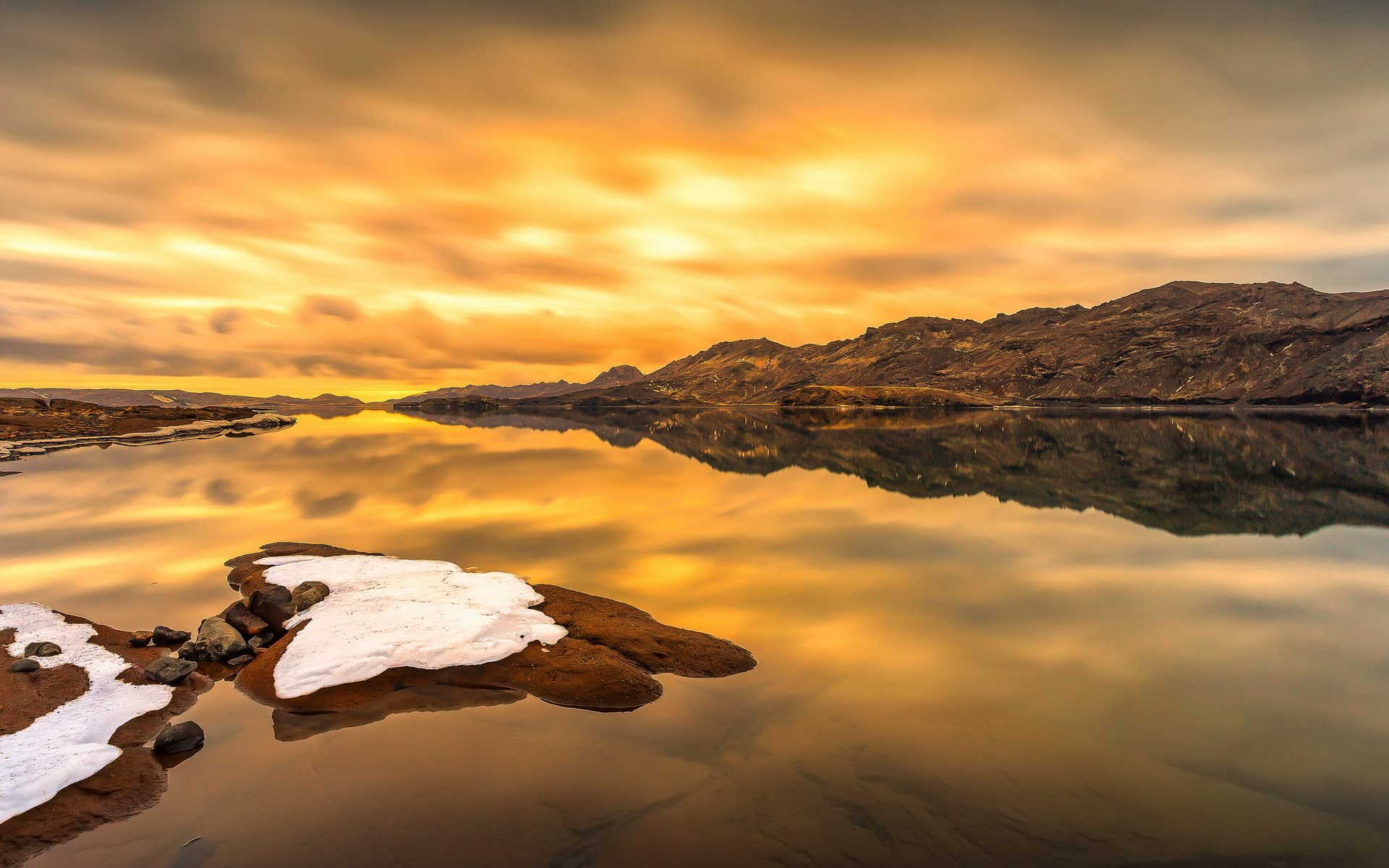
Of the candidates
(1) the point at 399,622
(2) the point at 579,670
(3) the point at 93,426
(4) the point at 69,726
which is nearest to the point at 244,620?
(1) the point at 399,622

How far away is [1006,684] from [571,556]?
1791cm

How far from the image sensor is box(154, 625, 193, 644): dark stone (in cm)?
1630

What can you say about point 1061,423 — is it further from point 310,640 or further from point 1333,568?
point 310,640

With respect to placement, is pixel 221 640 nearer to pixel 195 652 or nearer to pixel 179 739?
pixel 195 652

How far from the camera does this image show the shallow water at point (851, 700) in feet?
28.7

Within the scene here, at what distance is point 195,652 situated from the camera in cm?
1548

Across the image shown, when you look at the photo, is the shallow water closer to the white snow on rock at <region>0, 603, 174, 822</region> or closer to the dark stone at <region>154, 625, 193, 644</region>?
the white snow on rock at <region>0, 603, 174, 822</region>

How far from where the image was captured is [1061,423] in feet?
438

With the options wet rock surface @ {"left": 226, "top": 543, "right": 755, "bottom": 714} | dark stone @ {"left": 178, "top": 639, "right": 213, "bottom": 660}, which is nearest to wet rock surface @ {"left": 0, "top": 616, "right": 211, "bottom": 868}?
dark stone @ {"left": 178, "top": 639, "right": 213, "bottom": 660}

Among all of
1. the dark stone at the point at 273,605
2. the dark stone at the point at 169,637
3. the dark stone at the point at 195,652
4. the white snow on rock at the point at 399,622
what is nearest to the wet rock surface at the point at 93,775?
the dark stone at the point at 169,637

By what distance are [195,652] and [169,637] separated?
5.48 ft

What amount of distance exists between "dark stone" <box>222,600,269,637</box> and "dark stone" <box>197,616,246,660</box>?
0.42 meters

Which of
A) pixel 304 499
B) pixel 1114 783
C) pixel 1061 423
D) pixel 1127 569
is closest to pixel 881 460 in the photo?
pixel 1127 569

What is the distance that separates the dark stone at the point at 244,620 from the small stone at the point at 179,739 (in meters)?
5.85
